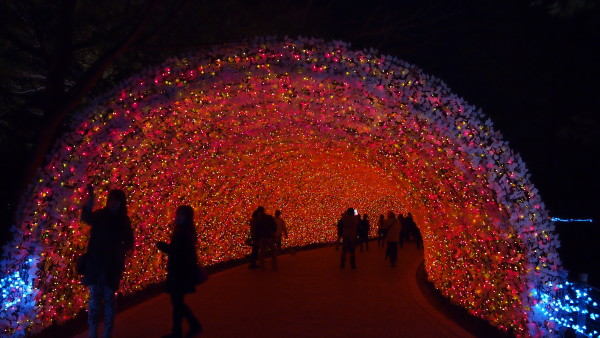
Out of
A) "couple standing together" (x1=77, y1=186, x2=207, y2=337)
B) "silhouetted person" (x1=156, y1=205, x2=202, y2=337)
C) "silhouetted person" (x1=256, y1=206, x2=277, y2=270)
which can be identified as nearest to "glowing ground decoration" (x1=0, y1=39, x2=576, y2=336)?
"couple standing together" (x1=77, y1=186, x2=207, y2=337)

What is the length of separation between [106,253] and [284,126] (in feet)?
24.9

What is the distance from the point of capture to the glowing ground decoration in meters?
7.62

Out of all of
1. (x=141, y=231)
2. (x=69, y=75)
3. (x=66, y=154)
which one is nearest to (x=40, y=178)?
(x=66, y=154)

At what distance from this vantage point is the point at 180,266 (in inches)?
283

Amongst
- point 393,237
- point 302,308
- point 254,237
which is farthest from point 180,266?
point 393,237

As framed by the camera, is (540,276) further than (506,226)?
No

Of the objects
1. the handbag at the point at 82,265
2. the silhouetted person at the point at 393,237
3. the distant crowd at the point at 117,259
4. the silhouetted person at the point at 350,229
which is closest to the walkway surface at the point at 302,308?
the silhouetted person at the point at 350,229

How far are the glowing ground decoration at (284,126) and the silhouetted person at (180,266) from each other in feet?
5.48

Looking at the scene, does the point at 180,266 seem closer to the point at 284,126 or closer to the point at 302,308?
the point at 302,308

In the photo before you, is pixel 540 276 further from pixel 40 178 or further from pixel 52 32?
pixel 52 32

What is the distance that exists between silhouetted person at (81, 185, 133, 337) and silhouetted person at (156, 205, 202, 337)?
1.64 feet

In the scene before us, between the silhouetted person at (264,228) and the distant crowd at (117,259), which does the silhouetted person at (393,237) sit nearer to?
the silhouetted person at (264,228)

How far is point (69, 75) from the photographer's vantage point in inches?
620

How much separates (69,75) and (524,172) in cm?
1193
